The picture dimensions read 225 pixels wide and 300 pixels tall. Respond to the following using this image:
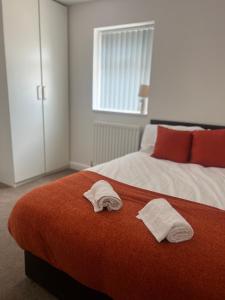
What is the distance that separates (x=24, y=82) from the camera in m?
2.87

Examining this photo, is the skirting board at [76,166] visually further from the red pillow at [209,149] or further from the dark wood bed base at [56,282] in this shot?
the dark wood bed base at [56,282]

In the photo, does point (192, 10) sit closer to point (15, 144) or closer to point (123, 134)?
point (123, 134)

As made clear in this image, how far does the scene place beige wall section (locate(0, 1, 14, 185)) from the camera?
8.74 ft

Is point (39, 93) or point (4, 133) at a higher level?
point (39, 93)

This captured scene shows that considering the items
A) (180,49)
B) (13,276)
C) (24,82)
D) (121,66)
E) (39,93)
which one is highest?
(180,49)

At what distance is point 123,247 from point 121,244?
0.06 feet

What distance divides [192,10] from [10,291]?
309cm

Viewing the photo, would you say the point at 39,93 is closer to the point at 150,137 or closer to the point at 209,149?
the point at 150,137

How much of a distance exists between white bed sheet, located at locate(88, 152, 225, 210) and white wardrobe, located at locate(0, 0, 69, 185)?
1.48 metres

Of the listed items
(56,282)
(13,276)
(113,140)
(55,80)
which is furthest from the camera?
(55,80)

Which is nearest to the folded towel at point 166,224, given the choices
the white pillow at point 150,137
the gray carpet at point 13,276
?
the gray carpet at point 13,276

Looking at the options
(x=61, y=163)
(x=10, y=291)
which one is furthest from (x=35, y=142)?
(x=10, y=291)

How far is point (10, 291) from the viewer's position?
4.83 feet

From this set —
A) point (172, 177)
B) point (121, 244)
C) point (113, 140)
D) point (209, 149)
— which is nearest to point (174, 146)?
point (209, 149)
